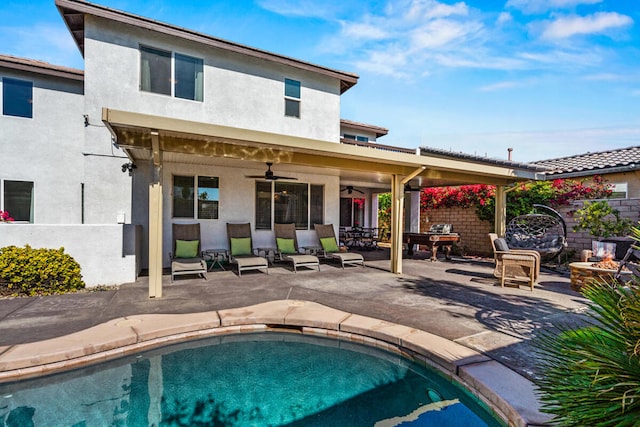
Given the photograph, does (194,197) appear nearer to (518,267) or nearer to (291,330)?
(291,330)

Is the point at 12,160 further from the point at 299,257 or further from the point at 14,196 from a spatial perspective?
the point at 299,257

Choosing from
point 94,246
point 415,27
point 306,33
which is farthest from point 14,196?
point 415,27

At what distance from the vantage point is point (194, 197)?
9.93 metres

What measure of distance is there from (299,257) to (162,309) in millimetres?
4278

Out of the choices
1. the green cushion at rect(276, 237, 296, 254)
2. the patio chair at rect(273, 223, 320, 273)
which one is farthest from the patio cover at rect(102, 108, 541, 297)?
the green cushion at rect(276, 237, 296, 254)

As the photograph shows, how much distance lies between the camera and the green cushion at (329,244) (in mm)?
10774

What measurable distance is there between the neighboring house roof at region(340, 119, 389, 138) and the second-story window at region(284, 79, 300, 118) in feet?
16.1

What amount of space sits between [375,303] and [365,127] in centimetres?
1218

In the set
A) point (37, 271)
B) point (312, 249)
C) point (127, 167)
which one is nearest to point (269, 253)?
point (312, 249)

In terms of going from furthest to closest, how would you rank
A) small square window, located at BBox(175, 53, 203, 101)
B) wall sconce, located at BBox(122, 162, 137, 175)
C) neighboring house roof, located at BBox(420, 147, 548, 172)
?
neighboring house roof, located at BBox(420, 147, 548, 172) → small square window, located at BBox(175, 53, 203, 101) → wall sconce, located at BBox(122, 162, 137, 175)

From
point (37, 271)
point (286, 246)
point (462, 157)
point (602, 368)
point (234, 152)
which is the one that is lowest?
point (37, 271)

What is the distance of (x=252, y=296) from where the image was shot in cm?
645

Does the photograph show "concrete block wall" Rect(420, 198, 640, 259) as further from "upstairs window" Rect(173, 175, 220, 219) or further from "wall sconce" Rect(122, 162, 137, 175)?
"wall sconce" Rect(122, 162, 137, 175)

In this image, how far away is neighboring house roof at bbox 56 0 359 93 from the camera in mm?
7914
